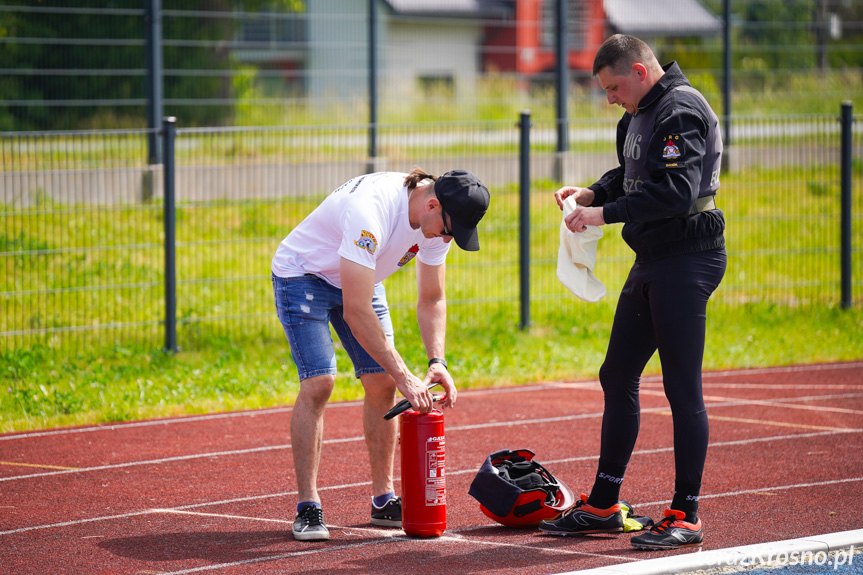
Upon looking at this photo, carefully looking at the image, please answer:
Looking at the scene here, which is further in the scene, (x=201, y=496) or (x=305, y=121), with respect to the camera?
(x=305, y=121)

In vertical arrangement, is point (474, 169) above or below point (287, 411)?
above

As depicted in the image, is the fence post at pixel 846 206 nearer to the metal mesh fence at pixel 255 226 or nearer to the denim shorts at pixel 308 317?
the metal mesh fence at pixel 255 226

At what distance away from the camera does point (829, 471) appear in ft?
22.7

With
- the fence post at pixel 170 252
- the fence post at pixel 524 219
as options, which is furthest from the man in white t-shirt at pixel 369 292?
the fence post at pixel 524 219

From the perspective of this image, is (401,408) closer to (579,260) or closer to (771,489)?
(579,260)

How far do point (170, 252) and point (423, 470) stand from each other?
19.2 feet

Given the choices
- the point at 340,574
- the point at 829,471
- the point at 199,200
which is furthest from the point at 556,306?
the point at 340,574

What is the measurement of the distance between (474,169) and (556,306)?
82.9 inches

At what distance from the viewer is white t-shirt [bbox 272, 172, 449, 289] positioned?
5137 millimetres

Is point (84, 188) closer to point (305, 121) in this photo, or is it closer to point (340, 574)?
point (340, 574)

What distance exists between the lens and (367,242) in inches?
201

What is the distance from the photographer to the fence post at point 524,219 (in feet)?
39.7

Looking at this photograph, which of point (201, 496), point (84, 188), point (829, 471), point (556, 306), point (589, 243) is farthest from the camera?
point (556, 306)
